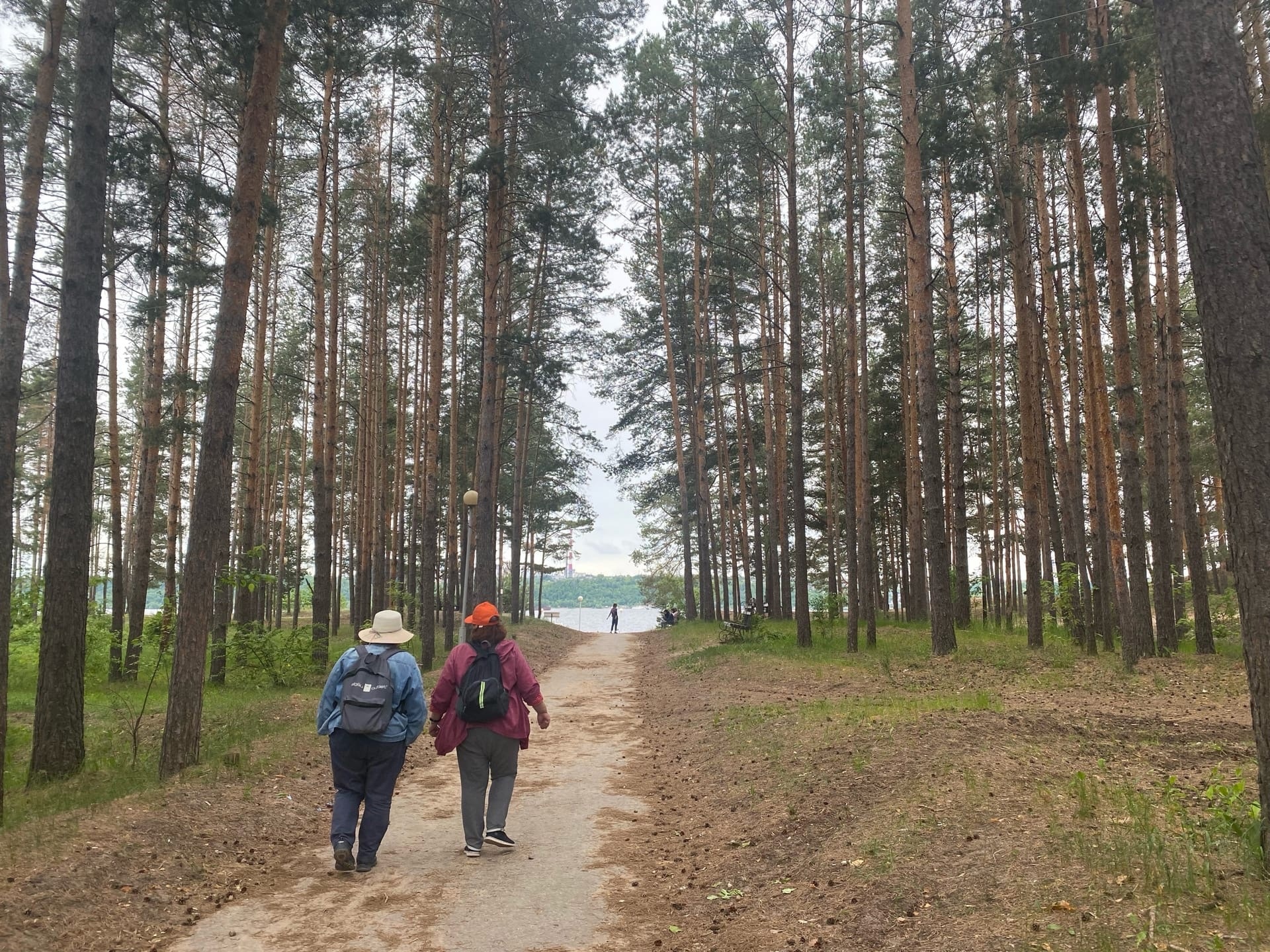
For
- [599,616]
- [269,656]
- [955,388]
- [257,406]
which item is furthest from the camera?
[599,616]

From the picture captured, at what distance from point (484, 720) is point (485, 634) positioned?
0.66 m

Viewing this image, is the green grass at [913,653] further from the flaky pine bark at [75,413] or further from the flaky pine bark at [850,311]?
the flaky pine bark at [75,413]

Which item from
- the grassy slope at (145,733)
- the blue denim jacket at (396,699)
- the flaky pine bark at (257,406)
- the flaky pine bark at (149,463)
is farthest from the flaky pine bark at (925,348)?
the flaky pine bark at (149,463)

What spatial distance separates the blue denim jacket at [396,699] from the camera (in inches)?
225

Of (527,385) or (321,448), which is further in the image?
(527,385)

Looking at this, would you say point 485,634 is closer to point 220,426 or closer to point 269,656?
point 220,426

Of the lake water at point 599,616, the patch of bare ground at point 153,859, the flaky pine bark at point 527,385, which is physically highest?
the flaky pine bark at point 527,385

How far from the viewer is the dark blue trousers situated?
5.59 metres

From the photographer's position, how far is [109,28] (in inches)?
306

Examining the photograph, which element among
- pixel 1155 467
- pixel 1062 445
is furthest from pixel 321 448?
pixel 1155 467

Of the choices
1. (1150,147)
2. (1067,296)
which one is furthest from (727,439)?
(1150,147)

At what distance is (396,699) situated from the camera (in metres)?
5.90

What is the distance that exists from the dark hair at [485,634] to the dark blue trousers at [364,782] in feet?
3.19

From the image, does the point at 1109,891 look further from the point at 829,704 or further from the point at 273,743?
the point at 273,743
